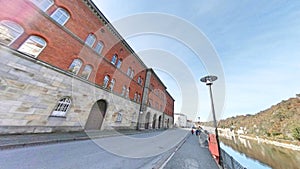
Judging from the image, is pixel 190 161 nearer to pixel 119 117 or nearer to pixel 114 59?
pixel 119 117

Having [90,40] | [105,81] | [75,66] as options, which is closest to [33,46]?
[75,66]

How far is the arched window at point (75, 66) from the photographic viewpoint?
1101cm

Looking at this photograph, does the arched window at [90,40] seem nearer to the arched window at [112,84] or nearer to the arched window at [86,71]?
the arched window at [86,71]

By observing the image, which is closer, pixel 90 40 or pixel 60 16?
pixel 60 16

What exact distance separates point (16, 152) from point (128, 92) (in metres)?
15.8

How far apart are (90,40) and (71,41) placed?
2613mm

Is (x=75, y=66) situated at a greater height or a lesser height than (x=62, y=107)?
greater

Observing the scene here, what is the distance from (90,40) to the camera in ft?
43.4

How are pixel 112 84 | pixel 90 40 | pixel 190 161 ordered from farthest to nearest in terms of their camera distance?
pixel 112 84, pixel 90 40, pixel 190 161

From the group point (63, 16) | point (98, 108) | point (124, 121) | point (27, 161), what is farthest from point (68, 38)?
point (124, 121)

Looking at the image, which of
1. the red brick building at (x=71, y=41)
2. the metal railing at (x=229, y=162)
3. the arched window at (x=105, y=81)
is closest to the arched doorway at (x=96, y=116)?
the red brick building at (x=71, y=41)

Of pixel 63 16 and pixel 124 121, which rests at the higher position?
pixel 63 16

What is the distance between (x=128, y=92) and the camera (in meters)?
20.5

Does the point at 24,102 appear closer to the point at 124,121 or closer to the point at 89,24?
the point at 89,24
